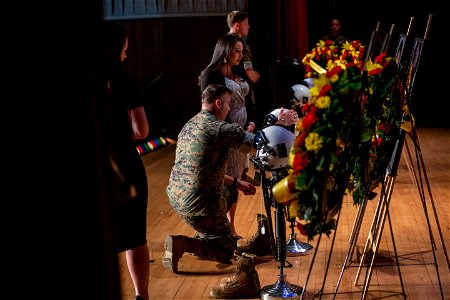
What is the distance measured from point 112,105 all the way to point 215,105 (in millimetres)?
1516

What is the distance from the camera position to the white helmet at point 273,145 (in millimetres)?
4383

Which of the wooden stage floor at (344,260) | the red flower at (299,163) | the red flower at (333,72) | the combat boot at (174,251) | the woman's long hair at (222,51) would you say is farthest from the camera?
the woman's long hair at (222,51)

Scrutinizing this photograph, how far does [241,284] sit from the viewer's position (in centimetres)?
455

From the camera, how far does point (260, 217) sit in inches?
214

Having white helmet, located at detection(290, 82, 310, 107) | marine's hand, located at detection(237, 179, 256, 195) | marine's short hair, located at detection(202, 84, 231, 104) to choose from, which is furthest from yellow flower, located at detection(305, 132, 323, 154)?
white helmet, located at detection(290, 82, 310, 107)


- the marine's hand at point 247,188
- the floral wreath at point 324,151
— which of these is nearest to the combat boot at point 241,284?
the marine's hand at point 247,188

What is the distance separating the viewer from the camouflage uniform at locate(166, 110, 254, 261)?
4941 mm

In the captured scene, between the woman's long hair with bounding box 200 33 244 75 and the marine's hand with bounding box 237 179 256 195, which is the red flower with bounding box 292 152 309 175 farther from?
the woman's long hair with bounding box 200 33 244 75

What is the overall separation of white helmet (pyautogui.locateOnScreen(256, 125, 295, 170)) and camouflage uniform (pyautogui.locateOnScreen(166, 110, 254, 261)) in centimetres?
36

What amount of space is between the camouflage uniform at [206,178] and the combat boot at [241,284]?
0.65 metres

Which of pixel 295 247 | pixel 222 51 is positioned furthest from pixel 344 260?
pixel 222 51

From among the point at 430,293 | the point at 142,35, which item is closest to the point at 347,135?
the point at 430,293

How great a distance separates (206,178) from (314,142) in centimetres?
200

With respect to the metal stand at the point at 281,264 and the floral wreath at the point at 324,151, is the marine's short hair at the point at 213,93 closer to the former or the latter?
the metal stand at the point at 281,264
